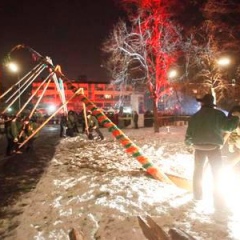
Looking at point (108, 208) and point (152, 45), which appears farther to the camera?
point (152, 45)

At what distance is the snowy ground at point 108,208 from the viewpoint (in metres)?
5.15

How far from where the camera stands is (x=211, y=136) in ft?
20.2

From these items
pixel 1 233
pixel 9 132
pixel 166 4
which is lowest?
pixel 1 233

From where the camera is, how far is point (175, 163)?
35.8ft

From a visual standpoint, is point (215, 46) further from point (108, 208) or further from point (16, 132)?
point (108, 208)

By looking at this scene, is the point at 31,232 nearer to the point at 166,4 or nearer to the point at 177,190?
the point at 177,190

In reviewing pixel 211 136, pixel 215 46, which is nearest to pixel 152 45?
pixel 215 46

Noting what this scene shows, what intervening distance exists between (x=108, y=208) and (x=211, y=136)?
226 cm

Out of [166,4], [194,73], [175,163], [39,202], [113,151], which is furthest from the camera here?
[194,73]

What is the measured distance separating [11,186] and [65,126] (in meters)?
13.2

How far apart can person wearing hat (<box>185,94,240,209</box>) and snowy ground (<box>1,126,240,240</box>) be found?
570mm


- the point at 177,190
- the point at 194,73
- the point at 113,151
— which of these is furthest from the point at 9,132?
the point at 194,73

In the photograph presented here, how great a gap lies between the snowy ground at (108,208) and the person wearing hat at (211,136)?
1.87 feet

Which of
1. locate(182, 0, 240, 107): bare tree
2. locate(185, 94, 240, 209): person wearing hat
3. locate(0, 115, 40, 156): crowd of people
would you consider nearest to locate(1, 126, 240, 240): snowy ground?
locate(185, 94, 240, 209): person wearing hat
